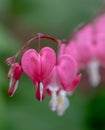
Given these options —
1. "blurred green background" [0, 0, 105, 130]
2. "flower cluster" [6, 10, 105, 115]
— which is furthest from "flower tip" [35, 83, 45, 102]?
"blurred green background" [0, 0, 105, 130]

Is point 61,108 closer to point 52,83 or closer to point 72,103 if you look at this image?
point 52,83

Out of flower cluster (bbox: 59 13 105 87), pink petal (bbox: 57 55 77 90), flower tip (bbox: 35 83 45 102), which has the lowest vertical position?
flower tip (bbox: 35 83 45 102)

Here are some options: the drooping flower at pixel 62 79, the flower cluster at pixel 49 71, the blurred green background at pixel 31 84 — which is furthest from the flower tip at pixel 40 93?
the blurred green background at pixel 31 84

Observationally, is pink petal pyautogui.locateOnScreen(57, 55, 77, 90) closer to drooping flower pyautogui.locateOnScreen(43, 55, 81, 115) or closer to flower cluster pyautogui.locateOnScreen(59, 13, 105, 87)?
drooping flower pyautogui.locateOnScreen(43, 55, 81, 115)

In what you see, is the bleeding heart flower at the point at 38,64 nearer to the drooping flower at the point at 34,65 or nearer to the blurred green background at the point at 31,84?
the drooping flower at the point at 34,65

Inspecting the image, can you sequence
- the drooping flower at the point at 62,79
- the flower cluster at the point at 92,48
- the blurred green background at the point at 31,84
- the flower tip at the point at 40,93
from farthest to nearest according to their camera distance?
the blurred green background at the point at 31,84 → the flower cluster at the point at 92,48 → the drooping flower at the point at 62,79 → the flower tip at the point at 40,93

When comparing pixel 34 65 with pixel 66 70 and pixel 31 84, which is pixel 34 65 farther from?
pixel 31 84

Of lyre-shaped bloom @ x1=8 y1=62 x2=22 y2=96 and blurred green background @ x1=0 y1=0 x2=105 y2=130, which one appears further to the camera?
blurred green background @ x1=0 y1=0 x2=105 y2=130

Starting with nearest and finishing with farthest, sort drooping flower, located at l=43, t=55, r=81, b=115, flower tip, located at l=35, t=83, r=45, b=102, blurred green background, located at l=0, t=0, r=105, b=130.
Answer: flower tip, located at l=35, t=83, r=45, b=102 → drooping flower, located at l=43, t=55, r=81, b=115 → blurred green background, located at l=0, t=0, r=105, b=130

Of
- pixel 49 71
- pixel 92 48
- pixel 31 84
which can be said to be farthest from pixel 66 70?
pixel 31 84
